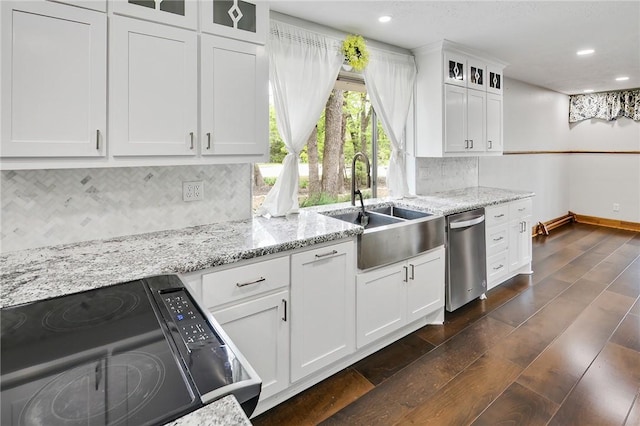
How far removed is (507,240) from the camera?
11.7 ft

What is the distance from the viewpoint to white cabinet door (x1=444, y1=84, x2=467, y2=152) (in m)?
3.32

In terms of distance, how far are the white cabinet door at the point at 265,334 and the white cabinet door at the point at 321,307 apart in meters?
0.06

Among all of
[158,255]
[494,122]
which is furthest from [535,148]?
[158,255]

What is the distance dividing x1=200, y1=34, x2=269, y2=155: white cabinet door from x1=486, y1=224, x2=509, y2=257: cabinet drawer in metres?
2.37

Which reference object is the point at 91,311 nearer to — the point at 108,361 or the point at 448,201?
the point at 108,361

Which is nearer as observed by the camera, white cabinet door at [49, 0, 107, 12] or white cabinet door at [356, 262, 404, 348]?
white cabinet door at [49, 0, 107, 12]

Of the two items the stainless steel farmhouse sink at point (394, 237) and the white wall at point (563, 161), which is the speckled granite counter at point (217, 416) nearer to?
the stainless steel farmhouse sink at point (394, 237)

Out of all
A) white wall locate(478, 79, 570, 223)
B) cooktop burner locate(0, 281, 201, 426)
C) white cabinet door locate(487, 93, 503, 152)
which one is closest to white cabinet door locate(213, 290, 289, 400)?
cooktop burner locate(0, 281, 201, 426)

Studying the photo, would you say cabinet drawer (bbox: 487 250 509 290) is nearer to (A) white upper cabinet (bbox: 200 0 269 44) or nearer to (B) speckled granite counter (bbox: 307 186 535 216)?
(B) speckled granite counter (bbox: 307 186 535 216)

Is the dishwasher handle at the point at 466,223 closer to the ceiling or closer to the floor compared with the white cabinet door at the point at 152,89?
closer to the floor

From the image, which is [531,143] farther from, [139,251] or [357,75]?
[139,251]

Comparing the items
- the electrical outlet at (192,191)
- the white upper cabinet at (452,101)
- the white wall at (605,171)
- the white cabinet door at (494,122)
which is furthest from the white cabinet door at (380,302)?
the white wall at (605,171)

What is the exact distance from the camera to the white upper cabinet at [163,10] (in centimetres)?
157

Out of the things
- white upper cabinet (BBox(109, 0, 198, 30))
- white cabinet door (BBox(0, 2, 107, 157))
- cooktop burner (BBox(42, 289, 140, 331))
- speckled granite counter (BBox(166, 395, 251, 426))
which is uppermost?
white upper cabinet (BBox(109, 0, 198, 30))
